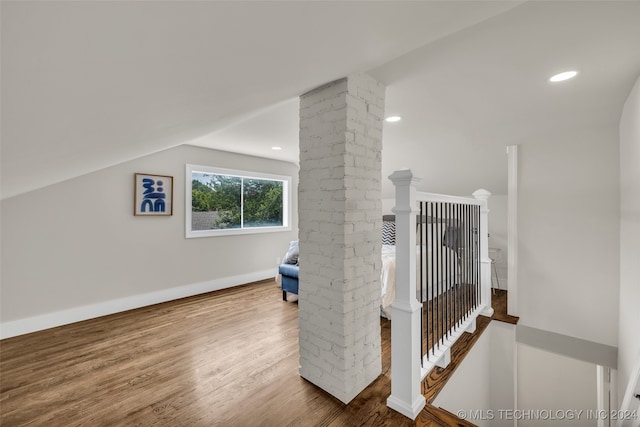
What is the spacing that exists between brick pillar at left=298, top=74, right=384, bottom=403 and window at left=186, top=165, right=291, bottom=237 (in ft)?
9.02

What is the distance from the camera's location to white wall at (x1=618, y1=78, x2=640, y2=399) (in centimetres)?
213

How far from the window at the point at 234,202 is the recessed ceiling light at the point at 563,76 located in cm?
409

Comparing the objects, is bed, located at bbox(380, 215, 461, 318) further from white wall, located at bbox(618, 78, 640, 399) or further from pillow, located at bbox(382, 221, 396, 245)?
white wall, located at bbox(618, 78, 640, 399)

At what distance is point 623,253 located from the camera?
2.71m

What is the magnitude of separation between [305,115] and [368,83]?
519mm

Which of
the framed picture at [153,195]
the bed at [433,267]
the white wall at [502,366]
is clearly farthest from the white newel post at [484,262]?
the framed picture at [153,195]

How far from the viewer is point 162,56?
0.90 m

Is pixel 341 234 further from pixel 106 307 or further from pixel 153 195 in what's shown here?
pixel 106 307

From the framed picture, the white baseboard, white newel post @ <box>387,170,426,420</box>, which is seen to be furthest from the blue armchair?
white newel post @ <box>387,170,426,420</box>


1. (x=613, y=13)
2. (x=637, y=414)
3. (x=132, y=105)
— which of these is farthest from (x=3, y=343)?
(x=613, y=13)

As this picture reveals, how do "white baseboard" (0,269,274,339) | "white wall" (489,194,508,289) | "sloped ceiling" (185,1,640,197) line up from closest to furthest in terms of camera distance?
"sloped ceiling" (185,1,640,197) < "white baseboard" (0,269,274,339) < "white wall" (489,194,508,289)

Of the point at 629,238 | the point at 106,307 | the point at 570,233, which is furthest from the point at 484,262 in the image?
the point at 106,307

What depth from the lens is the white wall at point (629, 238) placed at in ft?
7.00

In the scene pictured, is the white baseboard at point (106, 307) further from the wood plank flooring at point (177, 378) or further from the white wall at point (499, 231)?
the white wall at point (499, 231)
